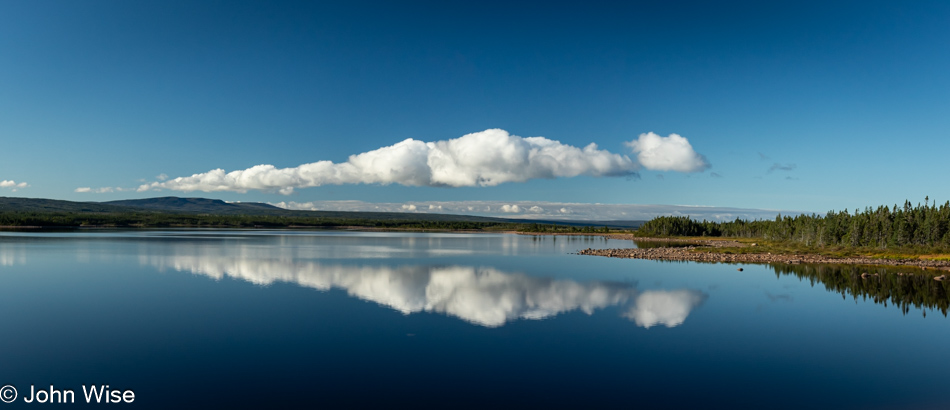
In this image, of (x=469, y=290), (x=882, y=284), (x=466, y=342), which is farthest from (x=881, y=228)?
(x=466, y=342)

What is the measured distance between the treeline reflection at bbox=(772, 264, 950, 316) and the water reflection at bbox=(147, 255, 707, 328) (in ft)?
32.7

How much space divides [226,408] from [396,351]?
5.17 meters

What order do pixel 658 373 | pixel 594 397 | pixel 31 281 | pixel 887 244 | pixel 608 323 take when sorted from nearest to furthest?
1. pixel 594 397
2. pixel 658 373
3. pixel 608 323
4. pixel 31 281
5. pixel 887 244

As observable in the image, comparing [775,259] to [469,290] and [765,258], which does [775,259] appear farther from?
[469,290]

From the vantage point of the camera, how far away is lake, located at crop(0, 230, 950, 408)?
11.7 m

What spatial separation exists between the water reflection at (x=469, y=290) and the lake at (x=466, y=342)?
20cm

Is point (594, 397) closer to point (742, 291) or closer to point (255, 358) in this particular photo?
point (255, 358)

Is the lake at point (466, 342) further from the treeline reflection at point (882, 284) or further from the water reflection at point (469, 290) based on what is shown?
the treeline reflection at point (882, 284)

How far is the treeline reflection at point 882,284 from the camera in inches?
1052

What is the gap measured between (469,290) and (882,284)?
1063 inches

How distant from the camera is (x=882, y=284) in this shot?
33.6m

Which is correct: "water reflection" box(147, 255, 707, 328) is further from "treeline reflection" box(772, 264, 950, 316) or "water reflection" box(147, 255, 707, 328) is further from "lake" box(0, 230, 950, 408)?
"treeline reflection" box(772, 264, 950, 316)

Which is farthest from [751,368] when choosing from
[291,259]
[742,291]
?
[291,259]

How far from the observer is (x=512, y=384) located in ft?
A: 39.9
